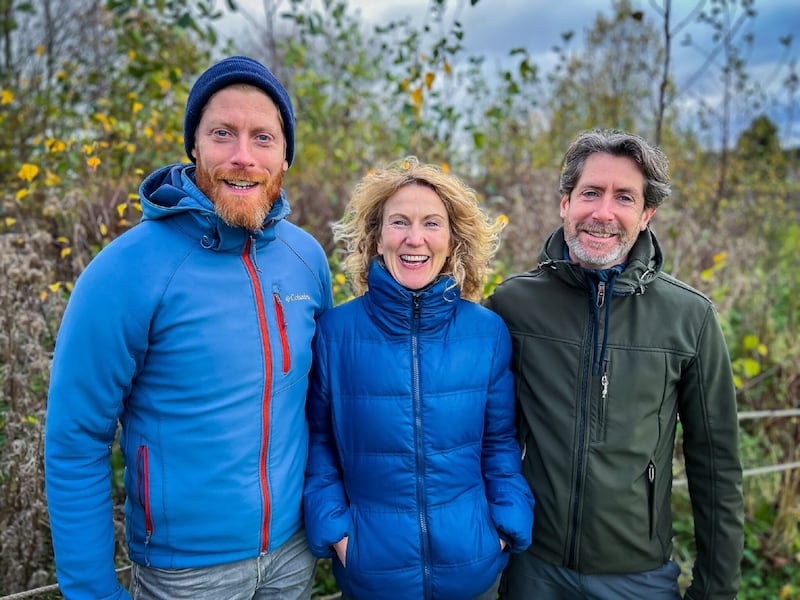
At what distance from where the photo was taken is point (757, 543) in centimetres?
388

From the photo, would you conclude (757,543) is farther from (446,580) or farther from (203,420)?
(203,420)

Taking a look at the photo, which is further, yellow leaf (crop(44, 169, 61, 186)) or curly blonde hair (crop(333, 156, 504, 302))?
yellow leaf (crop(44, 169, 61, 186))

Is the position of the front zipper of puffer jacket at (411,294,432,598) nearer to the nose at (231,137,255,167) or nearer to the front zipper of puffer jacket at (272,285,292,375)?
the front zipper of puffer jacket at (272,285,292,375)

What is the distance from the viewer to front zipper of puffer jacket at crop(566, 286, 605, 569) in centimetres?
216

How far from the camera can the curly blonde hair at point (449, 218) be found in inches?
88.9

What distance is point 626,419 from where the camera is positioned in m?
2.15

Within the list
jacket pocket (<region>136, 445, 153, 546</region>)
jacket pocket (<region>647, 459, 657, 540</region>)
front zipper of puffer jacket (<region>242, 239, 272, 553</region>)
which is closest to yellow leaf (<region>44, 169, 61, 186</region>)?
front zipper of puffer jacket (<region>242, 239, 272, 553</region>)

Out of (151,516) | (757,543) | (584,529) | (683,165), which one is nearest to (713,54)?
(683,165)

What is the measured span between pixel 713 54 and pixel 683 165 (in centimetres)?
284

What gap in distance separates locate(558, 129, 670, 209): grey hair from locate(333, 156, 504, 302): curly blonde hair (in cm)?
43

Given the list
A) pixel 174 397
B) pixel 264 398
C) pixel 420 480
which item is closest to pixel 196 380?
pixel 174 397

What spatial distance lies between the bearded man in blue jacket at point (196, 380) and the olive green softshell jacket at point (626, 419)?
0.92m

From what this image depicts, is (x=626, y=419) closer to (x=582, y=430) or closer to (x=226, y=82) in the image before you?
(x=582, y=430)

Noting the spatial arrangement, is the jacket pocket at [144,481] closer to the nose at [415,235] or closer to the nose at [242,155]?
the nose at [242,155]
